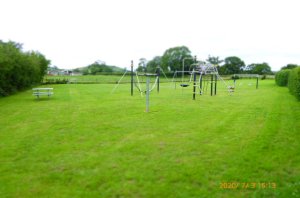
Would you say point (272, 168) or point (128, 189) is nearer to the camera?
point (128, 189)

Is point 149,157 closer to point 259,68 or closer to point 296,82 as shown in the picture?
point 296,82

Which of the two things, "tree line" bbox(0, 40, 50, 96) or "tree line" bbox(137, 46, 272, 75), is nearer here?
"tree line" bbox(0, 40, 50, 96)

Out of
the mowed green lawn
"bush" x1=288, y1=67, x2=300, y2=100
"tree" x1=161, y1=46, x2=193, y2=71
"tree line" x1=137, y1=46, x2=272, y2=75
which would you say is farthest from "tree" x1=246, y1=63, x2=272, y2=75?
the mowed green lawn

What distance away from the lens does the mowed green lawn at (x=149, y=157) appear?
9.19 feet

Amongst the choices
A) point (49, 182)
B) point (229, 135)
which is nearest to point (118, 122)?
point (229, 135)

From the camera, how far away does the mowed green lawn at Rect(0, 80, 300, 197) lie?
2.80 meters

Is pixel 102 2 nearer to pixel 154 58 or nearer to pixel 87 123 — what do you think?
pixel 87 123

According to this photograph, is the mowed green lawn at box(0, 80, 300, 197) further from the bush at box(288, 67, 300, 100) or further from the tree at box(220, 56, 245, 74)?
the tree at box(220, 56, 245, 74)

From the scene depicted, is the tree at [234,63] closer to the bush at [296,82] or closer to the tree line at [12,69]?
the bush at [296,82]

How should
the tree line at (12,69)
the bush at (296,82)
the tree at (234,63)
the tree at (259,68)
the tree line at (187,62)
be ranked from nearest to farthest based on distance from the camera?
the bush at (296,82) < the tree line at (12,69) < the tree line at (187,62) < the tree at (259,68) < the tree at (234,63)

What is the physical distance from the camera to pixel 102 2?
511 inches

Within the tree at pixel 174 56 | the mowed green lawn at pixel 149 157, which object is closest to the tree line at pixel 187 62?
the tree at pixel 174 56

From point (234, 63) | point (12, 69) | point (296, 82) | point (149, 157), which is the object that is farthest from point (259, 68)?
point (149, 157)

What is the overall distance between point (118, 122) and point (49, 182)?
3353mm
